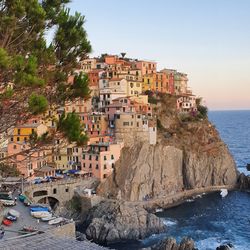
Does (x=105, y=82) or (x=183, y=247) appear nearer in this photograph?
(x=183, y=247)

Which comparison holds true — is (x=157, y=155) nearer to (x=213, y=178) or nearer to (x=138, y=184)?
(x=138, y=184)

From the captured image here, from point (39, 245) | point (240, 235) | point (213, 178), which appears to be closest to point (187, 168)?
point (213, 178)

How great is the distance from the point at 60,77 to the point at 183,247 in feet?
86.4

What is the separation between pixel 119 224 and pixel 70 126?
30970 mm

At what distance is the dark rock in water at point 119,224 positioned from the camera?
1640 inches

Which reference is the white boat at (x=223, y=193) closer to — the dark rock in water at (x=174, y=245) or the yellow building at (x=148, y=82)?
the yellow building at (x=148, y=82)

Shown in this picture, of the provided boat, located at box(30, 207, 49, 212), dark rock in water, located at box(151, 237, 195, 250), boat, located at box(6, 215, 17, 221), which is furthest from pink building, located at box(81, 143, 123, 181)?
boat, located at box(6, 215, 17, 221)

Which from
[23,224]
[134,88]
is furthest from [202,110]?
[23,224]

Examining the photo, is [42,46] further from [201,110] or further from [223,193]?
[201,110]

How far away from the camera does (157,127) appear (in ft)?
214

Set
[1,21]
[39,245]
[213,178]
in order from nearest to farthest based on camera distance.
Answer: [1,21], [39,245], [213,178]

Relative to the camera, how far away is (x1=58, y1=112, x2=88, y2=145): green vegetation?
13703mm

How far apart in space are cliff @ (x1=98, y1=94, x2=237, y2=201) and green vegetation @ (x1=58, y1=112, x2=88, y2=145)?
39.5m

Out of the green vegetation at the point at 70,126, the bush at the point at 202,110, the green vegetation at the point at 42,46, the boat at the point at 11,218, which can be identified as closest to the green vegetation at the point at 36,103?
the green vegetation at the point at 42,46
